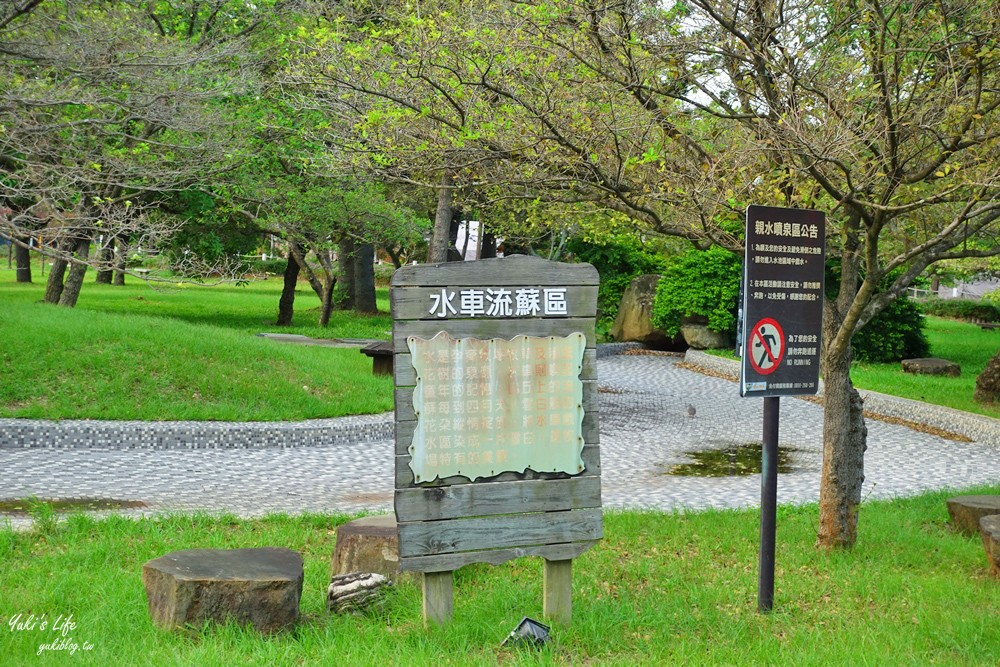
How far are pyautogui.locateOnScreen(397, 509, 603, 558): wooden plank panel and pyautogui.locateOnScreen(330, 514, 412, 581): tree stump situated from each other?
0.97 m

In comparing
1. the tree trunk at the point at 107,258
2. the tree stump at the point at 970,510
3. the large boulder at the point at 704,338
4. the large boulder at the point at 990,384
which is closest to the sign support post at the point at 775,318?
the tree stump at the point at 970,510

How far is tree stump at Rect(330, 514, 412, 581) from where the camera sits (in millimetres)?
6164

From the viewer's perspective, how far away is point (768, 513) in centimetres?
568

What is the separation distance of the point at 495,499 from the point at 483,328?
947mm

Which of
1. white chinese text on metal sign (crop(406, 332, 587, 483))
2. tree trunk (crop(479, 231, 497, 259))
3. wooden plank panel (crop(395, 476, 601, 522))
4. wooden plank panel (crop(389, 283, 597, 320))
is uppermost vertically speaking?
tree trunk (crop(479, 231, 497, 259))

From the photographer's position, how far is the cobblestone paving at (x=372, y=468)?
9.25 metres

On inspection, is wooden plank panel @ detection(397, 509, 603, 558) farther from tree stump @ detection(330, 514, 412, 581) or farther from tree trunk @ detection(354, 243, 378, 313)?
tree trunk @ detection(354, 243, 378, 313)

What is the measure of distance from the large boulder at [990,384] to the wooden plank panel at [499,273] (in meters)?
11.7

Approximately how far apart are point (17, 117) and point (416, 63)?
5478 mm

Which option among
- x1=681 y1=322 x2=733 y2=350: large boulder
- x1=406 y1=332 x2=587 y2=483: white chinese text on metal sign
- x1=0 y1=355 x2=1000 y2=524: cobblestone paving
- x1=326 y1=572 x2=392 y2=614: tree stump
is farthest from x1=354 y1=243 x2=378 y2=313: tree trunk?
x1=406 y1=332 x2=587 y2=483: white chinese text on metal sign

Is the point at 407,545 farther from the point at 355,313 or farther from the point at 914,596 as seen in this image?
the point at 355,313

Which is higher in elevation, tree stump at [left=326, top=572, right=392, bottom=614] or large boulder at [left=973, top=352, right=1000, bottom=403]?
large boulder at [left=973, top=352, right=1000, bottom=403]

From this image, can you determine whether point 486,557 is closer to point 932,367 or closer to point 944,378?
point 944,378

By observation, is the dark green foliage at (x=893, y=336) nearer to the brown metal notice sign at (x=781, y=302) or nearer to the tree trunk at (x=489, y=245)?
the tree trunk at (x=489, y=245)
